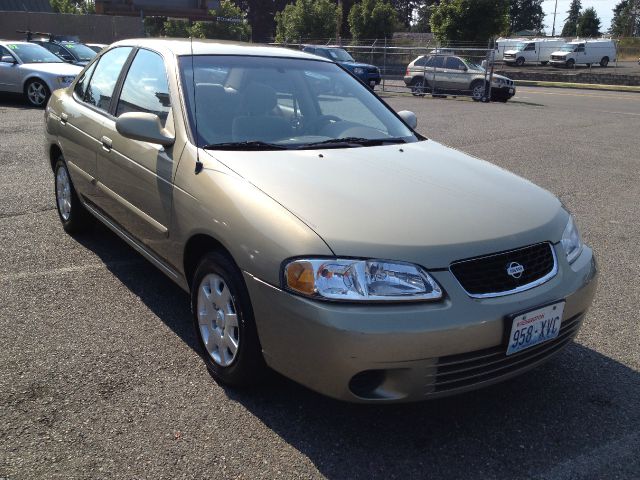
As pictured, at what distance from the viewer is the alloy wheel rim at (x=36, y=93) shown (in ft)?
49.0

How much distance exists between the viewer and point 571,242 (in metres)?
3.25

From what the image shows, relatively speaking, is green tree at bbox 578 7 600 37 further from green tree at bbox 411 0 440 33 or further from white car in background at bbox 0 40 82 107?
white car in background at bbox 0 40 82 107

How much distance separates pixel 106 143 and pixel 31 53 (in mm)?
13290

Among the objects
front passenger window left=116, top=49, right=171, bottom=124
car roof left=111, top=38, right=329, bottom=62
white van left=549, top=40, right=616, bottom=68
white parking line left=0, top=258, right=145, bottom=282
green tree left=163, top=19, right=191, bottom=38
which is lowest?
white parking line left=0, top=258, right=145, bottom=282

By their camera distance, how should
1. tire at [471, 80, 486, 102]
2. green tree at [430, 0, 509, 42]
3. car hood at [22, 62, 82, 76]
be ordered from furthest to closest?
green tree at [430, 0, 509, 42], tire at [471, 80, 486, 102], car hood at [22, 62, 82, 76]

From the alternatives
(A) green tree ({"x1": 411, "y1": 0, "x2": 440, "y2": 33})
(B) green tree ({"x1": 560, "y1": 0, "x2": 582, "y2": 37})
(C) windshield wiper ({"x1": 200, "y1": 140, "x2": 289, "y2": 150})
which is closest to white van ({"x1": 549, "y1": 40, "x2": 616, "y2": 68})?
(C) windshield wiper ({"x1": 200, "y1": 140, "x2": 289, "y2": 150})

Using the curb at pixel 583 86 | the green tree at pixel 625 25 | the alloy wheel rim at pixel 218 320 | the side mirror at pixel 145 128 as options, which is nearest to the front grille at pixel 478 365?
the alloy wheel rim at pixel 218 320

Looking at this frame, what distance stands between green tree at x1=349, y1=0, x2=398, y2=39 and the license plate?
42.8m

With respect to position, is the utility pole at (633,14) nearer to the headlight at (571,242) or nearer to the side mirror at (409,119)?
the side mirror at (409,119)

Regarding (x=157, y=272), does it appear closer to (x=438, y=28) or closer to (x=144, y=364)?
(x=144, y=364)

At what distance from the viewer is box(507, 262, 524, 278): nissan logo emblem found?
2781 mm

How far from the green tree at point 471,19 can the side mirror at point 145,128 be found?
1240 inches

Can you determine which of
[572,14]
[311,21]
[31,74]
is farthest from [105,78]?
[572,14]

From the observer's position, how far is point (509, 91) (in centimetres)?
2102
